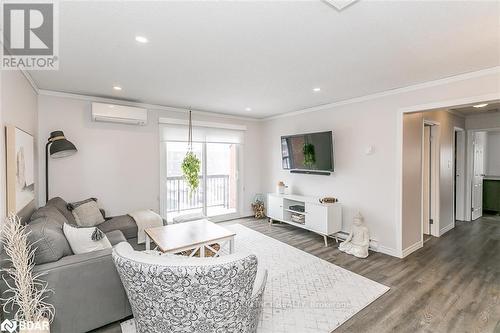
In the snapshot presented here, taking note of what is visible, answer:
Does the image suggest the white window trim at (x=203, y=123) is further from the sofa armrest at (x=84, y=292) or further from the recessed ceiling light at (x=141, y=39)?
the sofa armrest at (x=84, y=292)

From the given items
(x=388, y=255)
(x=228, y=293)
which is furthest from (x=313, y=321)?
(x=388, y=255)

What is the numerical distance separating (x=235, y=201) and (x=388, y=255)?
3228 millimetres

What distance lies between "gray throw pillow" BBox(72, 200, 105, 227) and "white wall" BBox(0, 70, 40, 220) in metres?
1.14

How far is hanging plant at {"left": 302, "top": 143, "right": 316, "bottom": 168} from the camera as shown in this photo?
14.1ft

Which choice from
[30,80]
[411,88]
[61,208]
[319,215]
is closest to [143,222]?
[61,208]

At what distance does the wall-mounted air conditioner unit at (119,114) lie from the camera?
3.52m

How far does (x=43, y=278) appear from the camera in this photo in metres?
1.65

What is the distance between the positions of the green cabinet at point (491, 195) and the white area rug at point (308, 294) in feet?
17.8

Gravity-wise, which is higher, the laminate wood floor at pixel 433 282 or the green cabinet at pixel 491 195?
the green cabinet at pixel 491 195

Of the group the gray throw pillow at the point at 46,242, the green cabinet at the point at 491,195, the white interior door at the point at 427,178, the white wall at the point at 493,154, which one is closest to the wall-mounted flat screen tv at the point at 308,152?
the white interior door at the point at 427,178

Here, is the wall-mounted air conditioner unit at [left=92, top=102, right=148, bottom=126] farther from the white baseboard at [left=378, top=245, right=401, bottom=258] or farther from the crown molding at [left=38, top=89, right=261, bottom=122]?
the white baseboard at [left=378, top=245, right=401, bottom=258]

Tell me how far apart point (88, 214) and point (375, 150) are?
14.1 ft

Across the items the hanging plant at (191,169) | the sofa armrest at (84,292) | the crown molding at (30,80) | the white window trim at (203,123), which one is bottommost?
the sofa armrest at (84,292)

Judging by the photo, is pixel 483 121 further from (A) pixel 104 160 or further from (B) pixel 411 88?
(A) pixel 104 160
